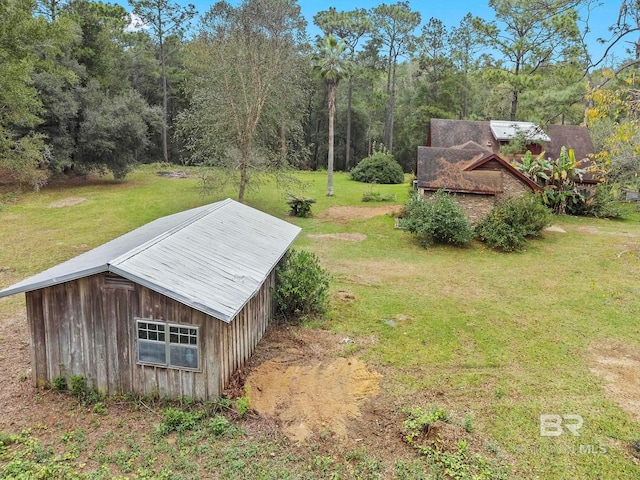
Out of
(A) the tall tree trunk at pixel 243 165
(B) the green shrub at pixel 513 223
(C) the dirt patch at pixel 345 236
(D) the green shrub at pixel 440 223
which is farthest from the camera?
(A) the tall tree trunk at pixel 243 165

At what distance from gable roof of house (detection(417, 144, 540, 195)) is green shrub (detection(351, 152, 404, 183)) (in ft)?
48.6

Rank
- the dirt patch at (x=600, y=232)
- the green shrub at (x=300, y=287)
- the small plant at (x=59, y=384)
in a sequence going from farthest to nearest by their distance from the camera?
1. the dirt patch at (x=600, y=232)
2. the green shrub at (x=300, y=287)
3. the small plant at (x=59, y=384)

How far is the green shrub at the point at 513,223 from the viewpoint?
799 inches

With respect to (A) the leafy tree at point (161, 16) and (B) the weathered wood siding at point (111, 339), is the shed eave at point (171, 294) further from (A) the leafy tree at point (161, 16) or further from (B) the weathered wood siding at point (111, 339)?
(A) the leafy tree at point (161, 16)

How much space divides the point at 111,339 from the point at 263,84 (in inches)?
620

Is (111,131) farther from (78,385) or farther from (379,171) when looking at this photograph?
(78,385)

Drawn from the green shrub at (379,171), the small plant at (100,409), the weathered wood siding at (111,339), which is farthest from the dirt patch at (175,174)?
the small plant at (100,409)

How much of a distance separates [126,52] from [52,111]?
1592 cm

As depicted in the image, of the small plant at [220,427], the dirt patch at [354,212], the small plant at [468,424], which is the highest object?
the dirt patch at [354,212]

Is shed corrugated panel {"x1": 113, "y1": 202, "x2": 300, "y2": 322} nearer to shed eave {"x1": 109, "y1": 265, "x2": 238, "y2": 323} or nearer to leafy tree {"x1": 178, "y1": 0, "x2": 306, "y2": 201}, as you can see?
shed eave {"x1": 109, "y1": 265, "x2": 238, "y2": 323}

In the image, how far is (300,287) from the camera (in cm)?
1210

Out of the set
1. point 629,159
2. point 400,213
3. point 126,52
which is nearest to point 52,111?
point 126,52

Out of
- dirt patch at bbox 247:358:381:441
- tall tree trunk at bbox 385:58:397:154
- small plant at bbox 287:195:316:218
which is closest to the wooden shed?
dirt patch at bbox 247:358:381:441

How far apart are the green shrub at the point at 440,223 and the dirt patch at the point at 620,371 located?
9294 millimetres
